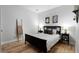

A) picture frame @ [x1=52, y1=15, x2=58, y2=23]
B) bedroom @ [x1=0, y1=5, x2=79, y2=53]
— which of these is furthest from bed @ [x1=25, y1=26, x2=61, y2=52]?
picture frame @ [x1=52, y1=15, x2=58, y2=23]

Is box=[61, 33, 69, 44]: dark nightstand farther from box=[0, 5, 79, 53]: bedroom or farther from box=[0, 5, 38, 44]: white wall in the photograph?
box=[0, 5, 38, 44]: white wall

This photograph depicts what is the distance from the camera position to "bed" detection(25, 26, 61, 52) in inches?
51.8

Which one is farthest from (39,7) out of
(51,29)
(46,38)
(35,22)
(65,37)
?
(65,37)

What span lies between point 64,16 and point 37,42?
0.76 metres

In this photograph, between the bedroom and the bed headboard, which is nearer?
the bedroom

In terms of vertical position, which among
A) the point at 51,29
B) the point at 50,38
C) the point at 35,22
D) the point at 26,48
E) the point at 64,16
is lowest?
the point at 26,48

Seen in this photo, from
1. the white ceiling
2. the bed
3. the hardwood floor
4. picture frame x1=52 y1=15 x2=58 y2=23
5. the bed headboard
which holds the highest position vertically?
the white ceiling

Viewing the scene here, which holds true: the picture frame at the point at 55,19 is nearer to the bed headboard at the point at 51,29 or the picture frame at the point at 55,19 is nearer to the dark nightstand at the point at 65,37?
the bed headboard at the point at 51,29

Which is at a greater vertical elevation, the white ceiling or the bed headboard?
the white ceiling

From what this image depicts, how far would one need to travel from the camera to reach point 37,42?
1420mm

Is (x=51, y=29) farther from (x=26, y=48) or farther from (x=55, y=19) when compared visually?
(x=26, y=48)

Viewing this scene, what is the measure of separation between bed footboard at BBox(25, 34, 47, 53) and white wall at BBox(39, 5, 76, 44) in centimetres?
37

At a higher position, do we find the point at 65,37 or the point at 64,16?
the point at 64,16
